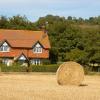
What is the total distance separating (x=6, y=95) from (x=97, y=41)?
59602mm

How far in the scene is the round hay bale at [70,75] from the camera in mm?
33938

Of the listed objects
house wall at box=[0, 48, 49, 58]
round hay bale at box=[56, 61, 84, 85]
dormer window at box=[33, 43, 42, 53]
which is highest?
dormer window at box=[33, 43, 42, 53]

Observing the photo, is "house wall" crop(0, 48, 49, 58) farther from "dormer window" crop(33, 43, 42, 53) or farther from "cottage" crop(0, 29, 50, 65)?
"dormer window" crop(33, 43, 42, 53)

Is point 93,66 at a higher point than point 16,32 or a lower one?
lower

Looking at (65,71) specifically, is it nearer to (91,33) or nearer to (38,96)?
(38,96)

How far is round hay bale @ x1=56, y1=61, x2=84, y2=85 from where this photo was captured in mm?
→ 33938

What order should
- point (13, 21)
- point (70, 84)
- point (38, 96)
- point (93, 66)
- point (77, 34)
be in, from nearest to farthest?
point (38, 96)
point (70, 84)
point (93, 66)
point (77, 34)
point (13, 21)

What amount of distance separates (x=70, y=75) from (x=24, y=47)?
54.6m

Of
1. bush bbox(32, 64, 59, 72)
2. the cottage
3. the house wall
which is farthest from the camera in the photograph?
the house wall

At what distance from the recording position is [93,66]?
3105 inches

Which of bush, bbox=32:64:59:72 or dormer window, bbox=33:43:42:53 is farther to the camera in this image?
dormer window, bbox=33:43:42:53

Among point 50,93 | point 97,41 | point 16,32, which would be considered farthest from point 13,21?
point 50,93

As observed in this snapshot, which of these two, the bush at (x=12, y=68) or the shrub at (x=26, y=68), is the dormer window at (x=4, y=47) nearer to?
the shrub at (x=26, y=68)

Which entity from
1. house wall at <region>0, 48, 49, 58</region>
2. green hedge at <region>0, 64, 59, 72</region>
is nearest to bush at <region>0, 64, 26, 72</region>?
green hedge at <region>0, 64, 59, 72</region>
